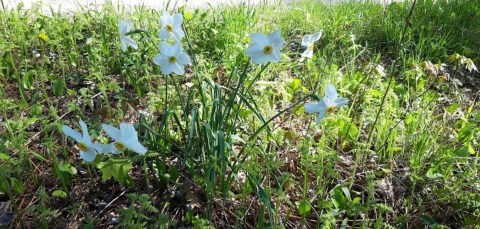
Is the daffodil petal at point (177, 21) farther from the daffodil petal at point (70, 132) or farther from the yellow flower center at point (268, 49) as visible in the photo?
the daffodil petal at point (70, 132)

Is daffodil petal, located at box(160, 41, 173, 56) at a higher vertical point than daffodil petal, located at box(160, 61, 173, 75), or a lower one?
higher

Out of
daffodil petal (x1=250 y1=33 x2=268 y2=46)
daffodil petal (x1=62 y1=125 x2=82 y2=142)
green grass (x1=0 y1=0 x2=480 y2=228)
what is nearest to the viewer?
daffodil petal (x1=62 y1=125 x2=82 y2=142)

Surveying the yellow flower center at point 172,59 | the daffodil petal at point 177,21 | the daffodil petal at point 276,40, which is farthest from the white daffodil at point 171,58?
the daffodil petal at point 276,40

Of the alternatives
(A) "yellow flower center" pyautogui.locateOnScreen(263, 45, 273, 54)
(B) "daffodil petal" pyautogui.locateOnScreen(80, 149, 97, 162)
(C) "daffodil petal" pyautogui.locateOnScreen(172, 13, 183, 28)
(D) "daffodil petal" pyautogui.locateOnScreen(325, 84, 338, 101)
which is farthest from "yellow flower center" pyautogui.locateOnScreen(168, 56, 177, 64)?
(D) "daffodil petal" pyautogui.locateOnScreen(325, 84, 338, 101)

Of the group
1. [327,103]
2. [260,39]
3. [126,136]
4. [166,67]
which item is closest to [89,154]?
[126,136]

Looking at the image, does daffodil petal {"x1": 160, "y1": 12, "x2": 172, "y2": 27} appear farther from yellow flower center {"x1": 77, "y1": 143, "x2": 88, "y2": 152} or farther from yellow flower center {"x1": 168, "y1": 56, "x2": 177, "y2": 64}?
yellow flower center {"x1": 77, "y1": 143, "x2": 88, "y2": 152}

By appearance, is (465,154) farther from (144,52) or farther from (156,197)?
(144,52)

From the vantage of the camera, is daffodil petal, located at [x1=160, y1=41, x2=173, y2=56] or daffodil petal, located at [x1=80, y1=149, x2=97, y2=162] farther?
daffodil petal, located at [x1=160, y1=41, x2=173, y2=56]
